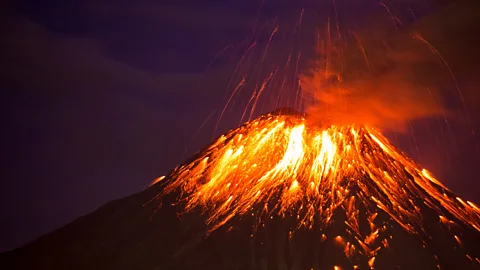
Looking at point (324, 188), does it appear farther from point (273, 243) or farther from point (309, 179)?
point (273, 243)

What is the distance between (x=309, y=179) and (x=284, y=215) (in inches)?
238

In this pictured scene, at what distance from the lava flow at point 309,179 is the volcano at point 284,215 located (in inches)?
5.1

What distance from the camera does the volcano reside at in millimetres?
54594

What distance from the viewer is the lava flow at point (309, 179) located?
5881cm

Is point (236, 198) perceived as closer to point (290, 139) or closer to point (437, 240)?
point (290, 139)

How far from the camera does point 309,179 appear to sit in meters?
62.2

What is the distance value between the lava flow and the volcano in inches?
5.1

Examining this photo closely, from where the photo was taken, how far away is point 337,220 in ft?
186

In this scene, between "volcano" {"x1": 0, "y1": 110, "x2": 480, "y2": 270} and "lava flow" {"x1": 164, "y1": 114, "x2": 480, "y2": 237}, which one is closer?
"volcano" {"x1": 0, "y1": 110, "x2": 480, "y2": 270}

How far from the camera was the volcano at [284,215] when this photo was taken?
179ft

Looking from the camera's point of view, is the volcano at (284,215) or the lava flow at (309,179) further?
the lava flow at (309,179)

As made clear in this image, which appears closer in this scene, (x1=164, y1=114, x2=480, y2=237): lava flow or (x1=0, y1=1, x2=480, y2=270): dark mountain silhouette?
(x1=0, y1=1, x2=480, y2=270): dark mountain silhouette

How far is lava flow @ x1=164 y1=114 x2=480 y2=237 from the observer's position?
58.8 meters

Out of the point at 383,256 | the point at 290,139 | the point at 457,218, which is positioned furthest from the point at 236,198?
the point at 457,218
